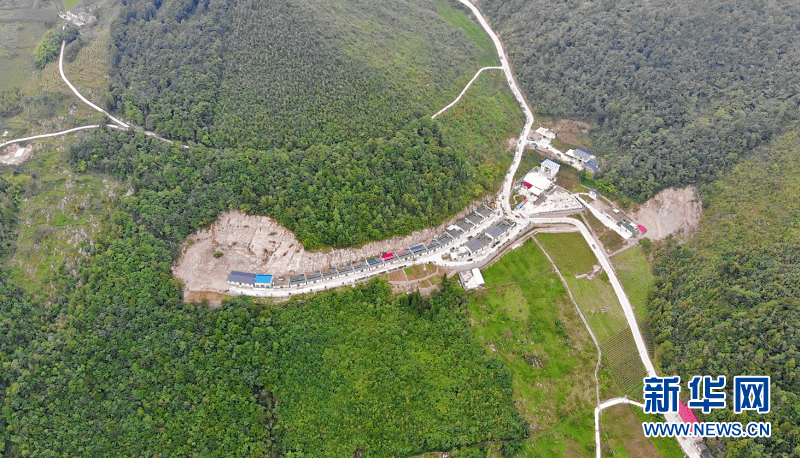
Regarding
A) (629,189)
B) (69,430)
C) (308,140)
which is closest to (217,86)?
(308,140)

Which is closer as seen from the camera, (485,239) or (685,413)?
(685,413)

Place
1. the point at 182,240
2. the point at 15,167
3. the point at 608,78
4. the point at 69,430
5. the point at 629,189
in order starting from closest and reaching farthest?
the point at 69,430 < the point at 182,240 < the point at 15,167 < the point at 629,189 < the point at 608,78

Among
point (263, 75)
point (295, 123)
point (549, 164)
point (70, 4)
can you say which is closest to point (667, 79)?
point (549, 164)

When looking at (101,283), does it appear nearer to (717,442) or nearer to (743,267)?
(717,442)

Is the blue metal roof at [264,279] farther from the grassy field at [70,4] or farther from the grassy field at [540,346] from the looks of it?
the grassy field at [70,4]

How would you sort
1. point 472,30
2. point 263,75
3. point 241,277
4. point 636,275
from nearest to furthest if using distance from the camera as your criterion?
1. point 241,277
2. point 636,275
3. point 263,75
4. point 472,30

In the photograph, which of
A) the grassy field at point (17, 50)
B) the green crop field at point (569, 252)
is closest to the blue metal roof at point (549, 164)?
the green crop field at point (569, 252)

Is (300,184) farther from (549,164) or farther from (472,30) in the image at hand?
(472,30)

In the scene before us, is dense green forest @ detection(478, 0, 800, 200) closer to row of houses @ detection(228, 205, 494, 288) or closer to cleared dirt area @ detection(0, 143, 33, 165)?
row of houses @ detection(228, 205, 494, 288)
